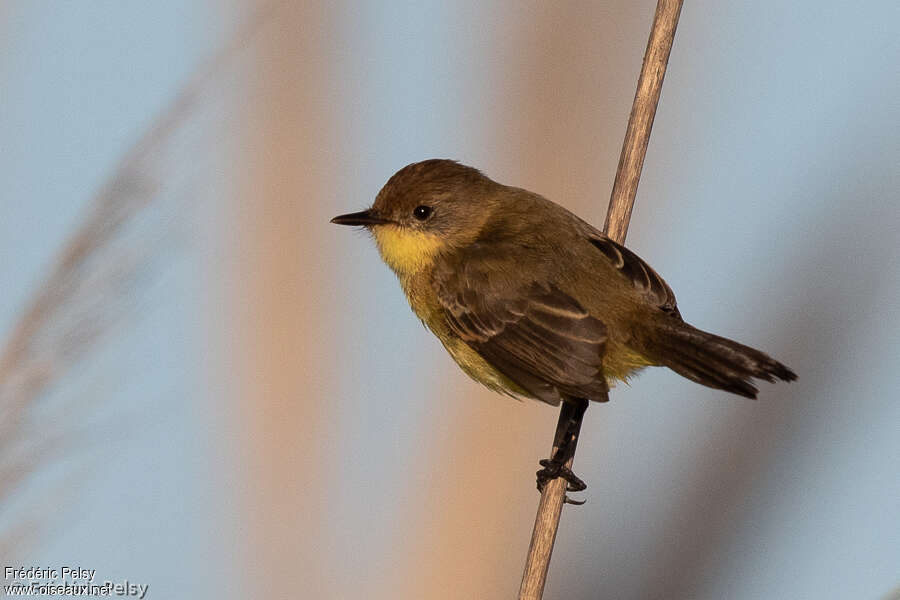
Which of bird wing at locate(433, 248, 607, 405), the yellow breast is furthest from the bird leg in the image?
the yellow breast

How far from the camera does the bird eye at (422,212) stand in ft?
12.6

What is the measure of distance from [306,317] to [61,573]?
4.15ft

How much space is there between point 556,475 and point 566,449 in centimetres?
19

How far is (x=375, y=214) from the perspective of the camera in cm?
383

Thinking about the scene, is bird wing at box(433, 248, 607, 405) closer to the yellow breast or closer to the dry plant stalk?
the yellow breast

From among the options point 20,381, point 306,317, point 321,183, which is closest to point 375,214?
point 321,183

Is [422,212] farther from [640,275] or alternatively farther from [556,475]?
[556,475]

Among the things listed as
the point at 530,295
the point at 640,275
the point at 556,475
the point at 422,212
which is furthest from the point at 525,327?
the point at 422,212

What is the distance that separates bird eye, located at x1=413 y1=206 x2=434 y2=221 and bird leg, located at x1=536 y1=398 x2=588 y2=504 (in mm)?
907

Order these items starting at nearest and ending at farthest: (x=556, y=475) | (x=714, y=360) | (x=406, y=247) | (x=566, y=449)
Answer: (x=714, y=360) → (x=556, y=475) → (x=566, y=449) → (x=406, y=247)

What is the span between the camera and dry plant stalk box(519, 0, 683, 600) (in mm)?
2883

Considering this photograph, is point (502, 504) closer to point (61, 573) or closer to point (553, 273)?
point (553, 273)

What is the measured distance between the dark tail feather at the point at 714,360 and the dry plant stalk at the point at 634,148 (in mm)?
455

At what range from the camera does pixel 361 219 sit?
3.74 m
